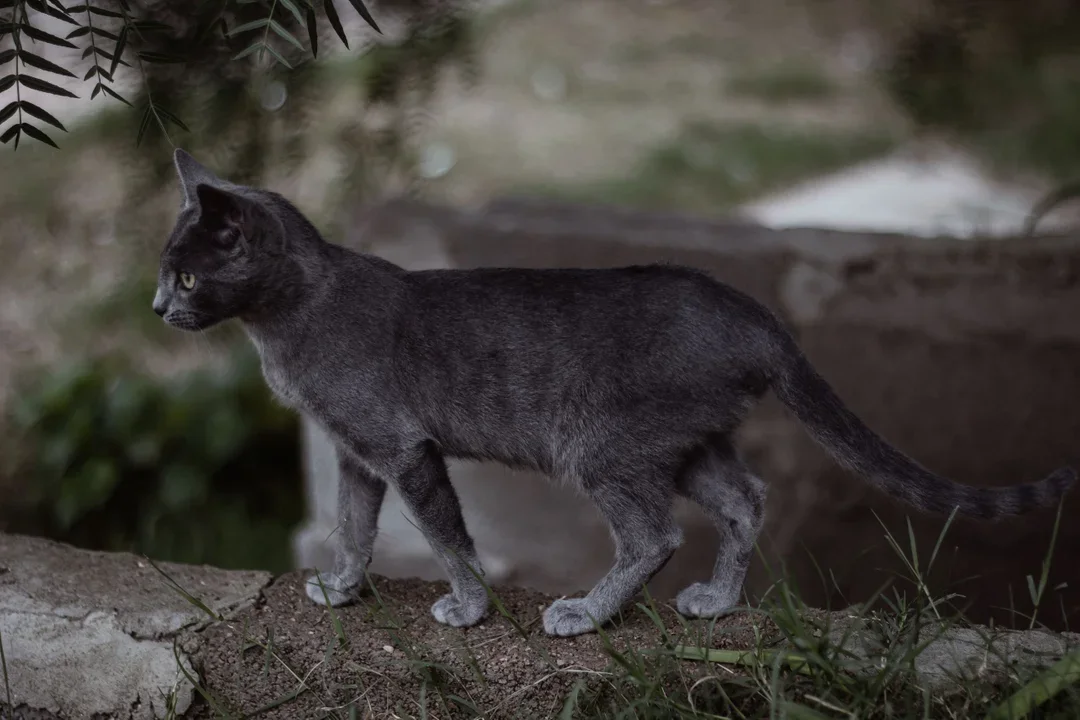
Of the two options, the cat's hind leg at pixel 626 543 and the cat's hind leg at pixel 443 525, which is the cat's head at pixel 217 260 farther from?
the cat's hind leg at pixel 626 543

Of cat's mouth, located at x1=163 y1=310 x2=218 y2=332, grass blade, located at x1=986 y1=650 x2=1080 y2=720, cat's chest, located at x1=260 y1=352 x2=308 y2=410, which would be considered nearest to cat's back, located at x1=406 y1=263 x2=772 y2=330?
cat's chest, located at x1=260 y1=352 x2=308 y2=410

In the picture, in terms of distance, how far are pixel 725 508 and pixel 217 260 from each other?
106 cm

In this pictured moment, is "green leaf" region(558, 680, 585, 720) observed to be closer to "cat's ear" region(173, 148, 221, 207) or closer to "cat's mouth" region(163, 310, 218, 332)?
"cat's mouth" region(163, 310, 218, 332)

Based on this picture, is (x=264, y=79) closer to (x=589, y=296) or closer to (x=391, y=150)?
(x=391, y=150)

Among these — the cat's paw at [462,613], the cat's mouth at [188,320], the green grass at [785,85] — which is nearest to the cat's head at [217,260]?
the cat's mouth at [188,320]

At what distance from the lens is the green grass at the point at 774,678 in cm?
188

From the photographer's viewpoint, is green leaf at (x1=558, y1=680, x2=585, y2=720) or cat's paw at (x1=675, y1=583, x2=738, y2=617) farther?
cat's paw at (x1=675, y1=583, x2=738, y2=617)

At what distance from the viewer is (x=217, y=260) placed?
2.10 m

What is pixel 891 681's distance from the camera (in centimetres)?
194

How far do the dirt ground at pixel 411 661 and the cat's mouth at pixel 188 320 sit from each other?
591mm

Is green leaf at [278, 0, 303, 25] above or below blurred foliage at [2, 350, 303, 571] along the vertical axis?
above

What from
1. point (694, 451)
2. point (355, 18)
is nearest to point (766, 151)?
point (355, 18)

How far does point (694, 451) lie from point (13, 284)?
424 cm

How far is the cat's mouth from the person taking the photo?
2.11 m
